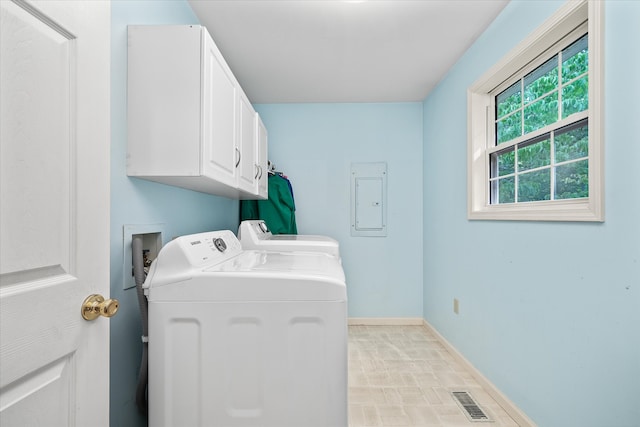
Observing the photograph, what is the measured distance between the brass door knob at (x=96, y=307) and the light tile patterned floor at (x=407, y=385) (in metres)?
1.52

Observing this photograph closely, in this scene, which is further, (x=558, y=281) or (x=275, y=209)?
(x=275, y=209)

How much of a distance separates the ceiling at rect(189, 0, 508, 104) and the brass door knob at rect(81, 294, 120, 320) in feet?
5.85

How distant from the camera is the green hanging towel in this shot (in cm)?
319

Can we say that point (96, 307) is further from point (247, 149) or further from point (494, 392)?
point (494, 392)

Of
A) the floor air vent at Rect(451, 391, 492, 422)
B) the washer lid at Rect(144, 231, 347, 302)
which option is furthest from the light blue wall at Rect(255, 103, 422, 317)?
the washer lid at Rect(144, 231, 347, 302)

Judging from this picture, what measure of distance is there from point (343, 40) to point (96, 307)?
219 centimetres

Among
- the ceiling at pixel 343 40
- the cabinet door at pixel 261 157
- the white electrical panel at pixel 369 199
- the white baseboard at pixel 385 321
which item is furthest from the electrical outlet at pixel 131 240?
the white baseboard at pixel 385 321

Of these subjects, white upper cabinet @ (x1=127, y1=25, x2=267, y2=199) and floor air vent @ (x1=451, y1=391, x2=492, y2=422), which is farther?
floor air vent @ (x1=451, y1=391, x2=492, y2=422)

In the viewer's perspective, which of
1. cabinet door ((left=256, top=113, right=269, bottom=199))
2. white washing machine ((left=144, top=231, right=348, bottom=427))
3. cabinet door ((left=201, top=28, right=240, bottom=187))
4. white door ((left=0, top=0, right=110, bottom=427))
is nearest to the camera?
white door ((left=0, top=0, right=110, bottom=427))

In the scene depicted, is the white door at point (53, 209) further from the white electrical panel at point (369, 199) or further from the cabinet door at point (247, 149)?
the white electrical panel at point (369, 199)

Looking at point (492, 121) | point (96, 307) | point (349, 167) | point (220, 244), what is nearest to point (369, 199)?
point (349, 167)

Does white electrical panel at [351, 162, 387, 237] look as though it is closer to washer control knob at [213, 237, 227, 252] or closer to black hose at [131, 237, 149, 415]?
washer control knob at [213, 237, 227, 252]

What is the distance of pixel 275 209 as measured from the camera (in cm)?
321

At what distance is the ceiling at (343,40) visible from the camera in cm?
191
